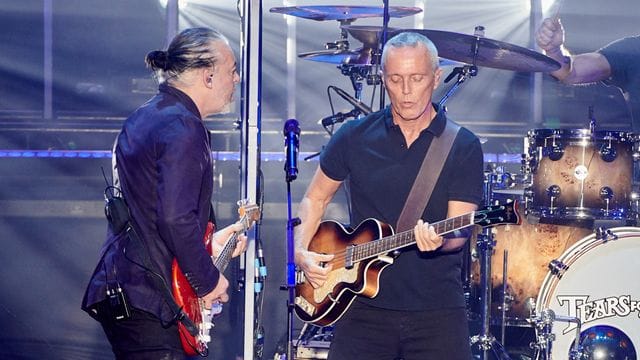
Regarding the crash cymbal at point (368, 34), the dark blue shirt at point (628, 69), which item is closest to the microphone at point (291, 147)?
the crash cymbal at point (368, 34)

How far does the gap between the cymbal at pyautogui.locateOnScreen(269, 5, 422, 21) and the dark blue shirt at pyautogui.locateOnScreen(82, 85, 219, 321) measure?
2.48m

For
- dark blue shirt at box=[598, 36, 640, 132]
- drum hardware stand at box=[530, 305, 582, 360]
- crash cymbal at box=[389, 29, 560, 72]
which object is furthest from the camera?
drum hardware stand at box=[530, 305, 582, 360]

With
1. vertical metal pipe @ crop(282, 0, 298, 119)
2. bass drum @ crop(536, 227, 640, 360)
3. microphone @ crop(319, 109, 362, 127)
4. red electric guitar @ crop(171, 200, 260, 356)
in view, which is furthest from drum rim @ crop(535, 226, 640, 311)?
vertical metal pipe @ crop(282, 0, 298, 119)

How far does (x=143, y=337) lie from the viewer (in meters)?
3.53

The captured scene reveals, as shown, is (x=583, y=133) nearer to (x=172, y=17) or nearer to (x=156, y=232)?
(x=156, y=232)

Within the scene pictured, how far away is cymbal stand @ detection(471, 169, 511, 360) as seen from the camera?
615 cm

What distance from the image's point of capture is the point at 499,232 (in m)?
6.44

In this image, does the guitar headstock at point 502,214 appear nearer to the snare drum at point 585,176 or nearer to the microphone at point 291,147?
the microphone at point 291,147

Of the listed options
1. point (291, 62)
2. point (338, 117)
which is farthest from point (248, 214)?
point (291, 62)

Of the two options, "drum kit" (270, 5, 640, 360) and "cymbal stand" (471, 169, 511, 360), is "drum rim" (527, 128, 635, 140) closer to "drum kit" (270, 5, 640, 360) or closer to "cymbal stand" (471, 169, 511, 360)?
"drum kit" (270, 5, 640, 360)

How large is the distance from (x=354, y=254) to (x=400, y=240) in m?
0.35

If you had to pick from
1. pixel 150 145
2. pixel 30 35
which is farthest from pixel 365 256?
pixel 30 35

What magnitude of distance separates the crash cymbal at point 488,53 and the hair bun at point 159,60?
6.17 feet

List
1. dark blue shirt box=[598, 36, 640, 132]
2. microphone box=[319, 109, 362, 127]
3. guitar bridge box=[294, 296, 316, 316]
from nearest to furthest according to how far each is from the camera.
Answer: guitar bridge box=[294, 296, 316, 316] < dark blue shirt box=[598, 36, 640, 132] < microphone box=[319, 109, 362, 127]
